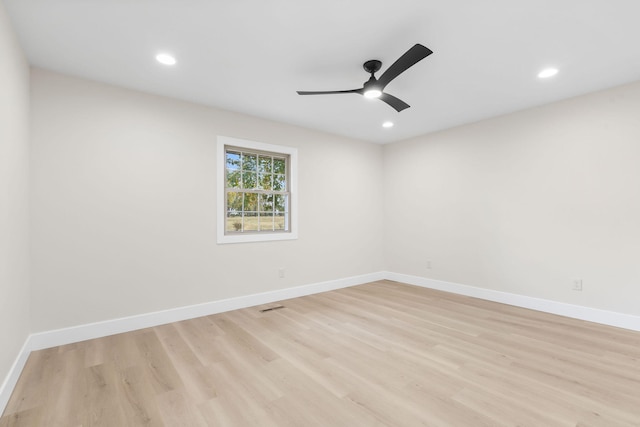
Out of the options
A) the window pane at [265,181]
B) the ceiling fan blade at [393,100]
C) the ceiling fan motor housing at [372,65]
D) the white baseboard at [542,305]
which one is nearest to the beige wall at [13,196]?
the window pane at [265,181]

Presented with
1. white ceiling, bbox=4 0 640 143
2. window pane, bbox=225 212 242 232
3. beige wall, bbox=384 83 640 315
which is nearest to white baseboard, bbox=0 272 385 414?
window pane, bbox=225 212 242 232

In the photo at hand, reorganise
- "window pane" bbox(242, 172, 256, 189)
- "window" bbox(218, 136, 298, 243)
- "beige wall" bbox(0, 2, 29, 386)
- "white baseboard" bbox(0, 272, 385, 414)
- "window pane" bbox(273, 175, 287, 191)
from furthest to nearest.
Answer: "window pane" bbox(273, 175, 287, 191), "window pane" bbox(242, 172, 256, 189), "window" bbox(218, 136, 298, 243), "white baseboard" bbox(0, 272, 385, 414), "beige wall" bbox(0, 2, 29, 386)

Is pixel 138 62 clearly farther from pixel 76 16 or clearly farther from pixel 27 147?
pixel 27 147

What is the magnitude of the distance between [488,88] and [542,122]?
1112 millimetres

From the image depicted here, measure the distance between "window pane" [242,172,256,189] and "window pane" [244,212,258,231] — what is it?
386 millimetres

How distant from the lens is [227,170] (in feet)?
12.8

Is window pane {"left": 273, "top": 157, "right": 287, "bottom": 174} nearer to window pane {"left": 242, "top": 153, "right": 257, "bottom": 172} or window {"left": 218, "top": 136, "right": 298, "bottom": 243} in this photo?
Answer: window {"left": 218, "top": 136, "right": 298, "bottom": 243}

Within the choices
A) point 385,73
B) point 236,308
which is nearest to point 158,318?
point 236,308

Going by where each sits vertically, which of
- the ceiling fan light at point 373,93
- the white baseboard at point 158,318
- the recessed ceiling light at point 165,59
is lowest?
the white baseboard at point 158,318

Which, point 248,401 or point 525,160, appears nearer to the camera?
point 248,401

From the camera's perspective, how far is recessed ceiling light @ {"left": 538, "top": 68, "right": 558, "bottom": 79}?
9.23ft

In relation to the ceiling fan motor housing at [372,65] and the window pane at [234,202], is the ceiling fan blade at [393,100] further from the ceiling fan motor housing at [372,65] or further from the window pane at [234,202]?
the window pane at [234,202]

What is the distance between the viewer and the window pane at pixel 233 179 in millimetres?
→ 3910

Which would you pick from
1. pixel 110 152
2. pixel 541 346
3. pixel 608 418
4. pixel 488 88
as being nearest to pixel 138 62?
pixel 110 152
